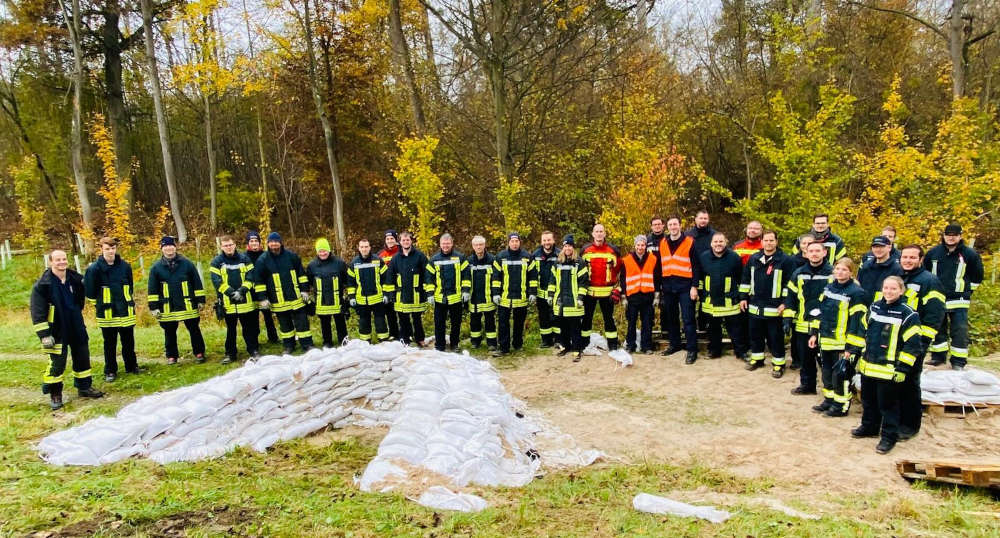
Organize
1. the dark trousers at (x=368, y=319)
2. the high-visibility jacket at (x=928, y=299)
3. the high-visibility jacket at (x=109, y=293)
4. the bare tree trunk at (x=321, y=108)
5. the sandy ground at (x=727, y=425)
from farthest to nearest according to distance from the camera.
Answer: the bare tree trunk at (x=321, y=108), the dark trousers at (x=368, y=319), the high-visibility jacket at (x=109, y=293), the high-visibility jacket at (x=928, y=299), the sandy ground at (x=727, y=425)

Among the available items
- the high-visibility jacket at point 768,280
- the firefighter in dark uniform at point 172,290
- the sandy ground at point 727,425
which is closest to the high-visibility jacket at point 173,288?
the firefighter in dark uniform at point 172,290

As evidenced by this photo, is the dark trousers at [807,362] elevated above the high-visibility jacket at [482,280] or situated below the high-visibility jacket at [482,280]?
below

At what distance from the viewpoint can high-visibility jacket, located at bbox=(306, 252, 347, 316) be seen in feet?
31.7

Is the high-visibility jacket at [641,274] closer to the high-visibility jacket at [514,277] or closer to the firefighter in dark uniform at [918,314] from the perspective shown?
the high-visibility jacket at [514,277]

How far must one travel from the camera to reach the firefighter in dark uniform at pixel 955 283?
25.7 ft

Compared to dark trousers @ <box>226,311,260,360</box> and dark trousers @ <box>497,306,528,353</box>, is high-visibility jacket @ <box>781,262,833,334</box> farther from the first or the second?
dark trousers @ <box>226,311,260,360</box>

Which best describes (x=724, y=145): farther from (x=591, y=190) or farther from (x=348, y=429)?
(x=348, y=429)

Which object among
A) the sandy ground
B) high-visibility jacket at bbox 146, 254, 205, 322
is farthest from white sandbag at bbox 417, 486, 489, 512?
high-visibility jacket at bbox 146, 254, 205, 322

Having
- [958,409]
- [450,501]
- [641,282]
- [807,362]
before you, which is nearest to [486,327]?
[641,282]

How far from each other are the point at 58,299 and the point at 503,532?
6.67 meters

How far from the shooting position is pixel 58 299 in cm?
732

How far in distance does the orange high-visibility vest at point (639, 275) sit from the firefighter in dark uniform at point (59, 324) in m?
7.66

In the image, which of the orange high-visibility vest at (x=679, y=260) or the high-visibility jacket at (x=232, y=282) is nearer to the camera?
the orange high-visibility vest at (x=679, y=260)

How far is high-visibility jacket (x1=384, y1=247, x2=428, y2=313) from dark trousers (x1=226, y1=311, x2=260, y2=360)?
2.25 m
